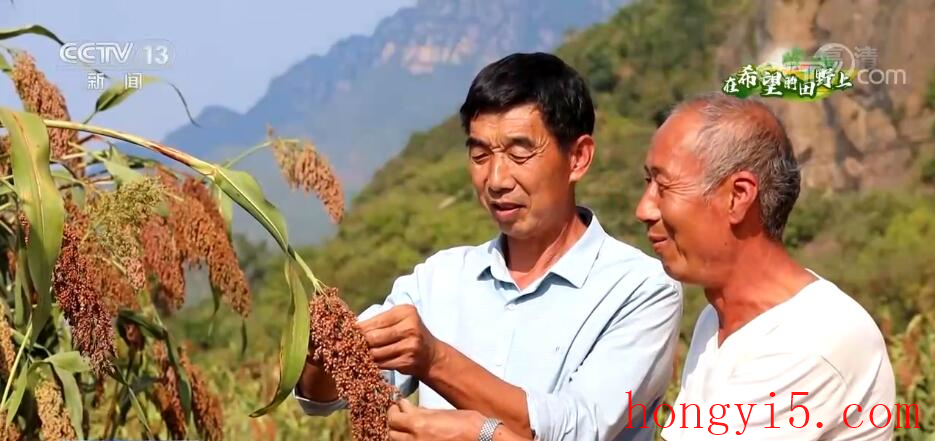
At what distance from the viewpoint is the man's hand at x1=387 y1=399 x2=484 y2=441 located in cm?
150

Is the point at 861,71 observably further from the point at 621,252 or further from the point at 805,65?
the point at 621,252

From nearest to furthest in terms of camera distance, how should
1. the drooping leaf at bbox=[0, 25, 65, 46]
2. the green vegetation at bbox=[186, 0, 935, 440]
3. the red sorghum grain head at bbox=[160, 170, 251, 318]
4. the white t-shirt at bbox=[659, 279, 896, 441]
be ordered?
the white t-shirt at bbox=[659, 279, 896, 441]
the drooping leaf at bbox=[0, 25, 65, 46]
the red sorghum grain head at bbox=[160, 170, 251, 318]
the green vegetation at bbox=[186, 0, 935, 440]

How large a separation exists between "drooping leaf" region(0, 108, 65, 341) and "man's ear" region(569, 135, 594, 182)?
2.38ft

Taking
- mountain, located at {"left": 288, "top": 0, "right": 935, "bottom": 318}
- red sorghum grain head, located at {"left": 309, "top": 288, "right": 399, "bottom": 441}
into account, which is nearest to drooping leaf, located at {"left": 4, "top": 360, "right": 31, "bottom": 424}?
red sorghum grain head, located at {"left": 309, "top": 288, "right": 399, "bottom": 441}

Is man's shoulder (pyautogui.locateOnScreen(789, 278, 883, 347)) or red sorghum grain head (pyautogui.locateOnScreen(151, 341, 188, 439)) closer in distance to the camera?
man's shoulder (pyautogui.locateOnScreen(789, 278, 883, 347))

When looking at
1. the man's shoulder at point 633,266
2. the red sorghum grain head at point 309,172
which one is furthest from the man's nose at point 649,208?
the red sorghum grain head at point 309,172

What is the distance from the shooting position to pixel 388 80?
1141 cm

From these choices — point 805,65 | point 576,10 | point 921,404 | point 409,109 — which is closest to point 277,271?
point 409,109

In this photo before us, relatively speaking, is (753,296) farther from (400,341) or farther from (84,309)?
(84,309)

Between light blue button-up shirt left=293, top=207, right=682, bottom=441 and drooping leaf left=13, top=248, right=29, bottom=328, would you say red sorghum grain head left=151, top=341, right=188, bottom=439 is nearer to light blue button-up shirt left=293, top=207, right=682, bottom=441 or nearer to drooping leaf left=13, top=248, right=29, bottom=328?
drooping leaf left=13, top=248, right=29, bottom=328

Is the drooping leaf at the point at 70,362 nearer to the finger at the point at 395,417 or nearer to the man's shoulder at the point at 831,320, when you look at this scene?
the finger at the point at 395,417

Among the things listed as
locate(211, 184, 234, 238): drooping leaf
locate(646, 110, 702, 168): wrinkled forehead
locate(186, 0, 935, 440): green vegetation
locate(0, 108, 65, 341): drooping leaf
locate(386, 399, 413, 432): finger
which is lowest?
locate(186, 0, 935, 440): green vegetation

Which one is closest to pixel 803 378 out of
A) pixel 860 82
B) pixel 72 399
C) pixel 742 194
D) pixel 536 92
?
pixel 742 194

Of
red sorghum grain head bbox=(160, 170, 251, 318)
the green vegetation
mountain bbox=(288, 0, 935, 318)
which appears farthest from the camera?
mountain bbox=(288, 0, 935, 318)
